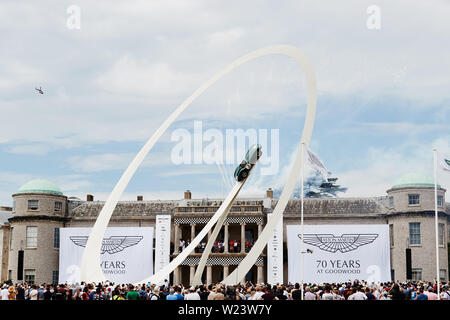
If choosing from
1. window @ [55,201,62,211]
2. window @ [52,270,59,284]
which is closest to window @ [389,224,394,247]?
window @ [52,270,59,284]

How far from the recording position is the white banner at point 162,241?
61500 millimetres

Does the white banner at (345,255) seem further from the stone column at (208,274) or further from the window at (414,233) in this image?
the stone column at (208,274)

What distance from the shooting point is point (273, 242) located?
6044 centimetres

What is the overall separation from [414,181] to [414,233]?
16.8 feet

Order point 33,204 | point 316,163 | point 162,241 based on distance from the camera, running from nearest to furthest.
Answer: point 316,163 < point 162,241 < point 33,204

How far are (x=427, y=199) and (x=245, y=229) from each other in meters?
18.9

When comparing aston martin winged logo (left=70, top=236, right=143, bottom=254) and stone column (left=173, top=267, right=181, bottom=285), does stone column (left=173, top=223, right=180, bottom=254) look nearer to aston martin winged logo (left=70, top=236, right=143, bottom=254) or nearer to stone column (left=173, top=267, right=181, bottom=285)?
stone column (left=173, top=267, right=181, bottom=285)

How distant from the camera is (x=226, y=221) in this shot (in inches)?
2477

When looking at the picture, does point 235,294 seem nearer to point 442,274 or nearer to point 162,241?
point 162,241

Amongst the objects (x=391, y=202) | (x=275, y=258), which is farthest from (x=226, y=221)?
(x=391, y=202)

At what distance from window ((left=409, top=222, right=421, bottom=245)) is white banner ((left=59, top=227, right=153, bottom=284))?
24829 millimetres
